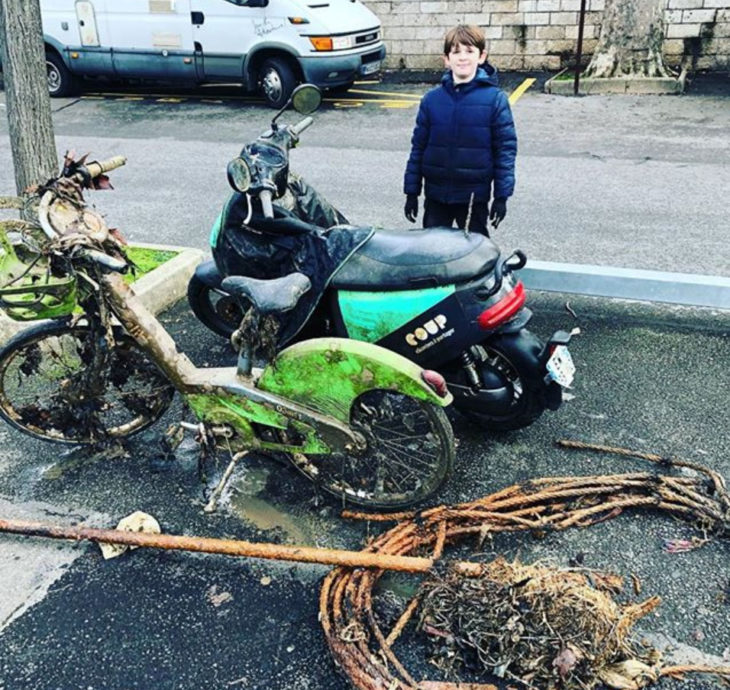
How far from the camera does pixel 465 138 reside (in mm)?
4562

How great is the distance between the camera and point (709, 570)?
3.02 m

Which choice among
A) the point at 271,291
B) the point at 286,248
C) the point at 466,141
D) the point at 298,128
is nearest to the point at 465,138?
the point at 466,141

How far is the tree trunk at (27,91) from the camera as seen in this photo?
16.1ft

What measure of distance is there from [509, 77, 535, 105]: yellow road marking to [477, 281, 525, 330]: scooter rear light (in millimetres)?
8773

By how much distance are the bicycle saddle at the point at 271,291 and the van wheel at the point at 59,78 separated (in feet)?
37.7

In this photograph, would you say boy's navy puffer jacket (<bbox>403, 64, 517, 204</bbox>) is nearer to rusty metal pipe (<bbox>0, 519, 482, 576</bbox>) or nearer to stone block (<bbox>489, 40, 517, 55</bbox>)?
rusty metal pipe (<bbox>0, 519, 482, 576</bbox>)

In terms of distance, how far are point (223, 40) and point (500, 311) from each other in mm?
9768

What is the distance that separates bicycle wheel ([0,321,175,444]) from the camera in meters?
3.58

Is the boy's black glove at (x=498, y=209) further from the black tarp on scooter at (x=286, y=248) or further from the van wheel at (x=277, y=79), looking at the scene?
the van wheel at (x=277, y=79)

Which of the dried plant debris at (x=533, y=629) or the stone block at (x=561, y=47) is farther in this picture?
the stone block at (x=561, y=47)

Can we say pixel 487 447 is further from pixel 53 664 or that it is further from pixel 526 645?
pixel 53 664

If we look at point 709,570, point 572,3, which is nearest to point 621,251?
point 709,570

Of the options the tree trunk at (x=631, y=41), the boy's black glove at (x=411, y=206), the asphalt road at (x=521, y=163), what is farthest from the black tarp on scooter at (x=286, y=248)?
the tree trunk at (x=631, y=41)

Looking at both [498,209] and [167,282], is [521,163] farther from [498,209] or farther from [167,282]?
[167,282]
